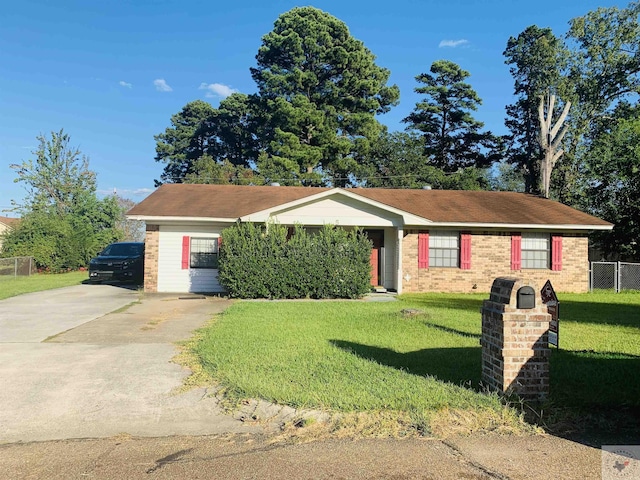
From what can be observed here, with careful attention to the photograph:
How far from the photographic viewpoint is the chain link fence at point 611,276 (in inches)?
727

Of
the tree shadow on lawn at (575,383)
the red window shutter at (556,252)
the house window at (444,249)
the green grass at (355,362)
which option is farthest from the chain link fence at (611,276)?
the tree shadow on lawn at (575,383)

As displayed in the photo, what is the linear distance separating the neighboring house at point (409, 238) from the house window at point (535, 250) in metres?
0.04

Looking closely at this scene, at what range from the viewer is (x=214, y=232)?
16.9 metres

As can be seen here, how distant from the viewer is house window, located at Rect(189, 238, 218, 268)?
55.2ft

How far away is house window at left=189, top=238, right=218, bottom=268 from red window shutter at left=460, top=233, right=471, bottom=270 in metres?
8.85

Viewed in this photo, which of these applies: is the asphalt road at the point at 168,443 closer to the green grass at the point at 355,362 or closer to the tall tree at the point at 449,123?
the green grass at the point at 355,362

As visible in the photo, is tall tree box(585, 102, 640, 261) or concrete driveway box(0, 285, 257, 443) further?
tall tree box(585, 102, 640, 261)

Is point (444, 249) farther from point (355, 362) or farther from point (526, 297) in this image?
point (526, 297)

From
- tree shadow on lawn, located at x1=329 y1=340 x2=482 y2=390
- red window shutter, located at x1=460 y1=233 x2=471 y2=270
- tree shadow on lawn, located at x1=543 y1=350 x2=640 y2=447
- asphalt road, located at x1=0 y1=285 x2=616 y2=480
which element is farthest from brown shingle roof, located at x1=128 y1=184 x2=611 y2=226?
tree shadow on lawn, located at x1=543 y1=350 x2=640 y2=447

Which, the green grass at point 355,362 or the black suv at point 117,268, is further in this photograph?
the black suv at point 117,268

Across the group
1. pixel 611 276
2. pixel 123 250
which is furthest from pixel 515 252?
pixel 123 250

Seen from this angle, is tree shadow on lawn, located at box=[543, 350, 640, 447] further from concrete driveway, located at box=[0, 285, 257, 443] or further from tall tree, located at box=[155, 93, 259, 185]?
tall tree, located at box=[155, 93, 259, 185]

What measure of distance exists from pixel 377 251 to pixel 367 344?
10.6 m

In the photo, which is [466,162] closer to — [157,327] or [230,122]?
[230,122]
